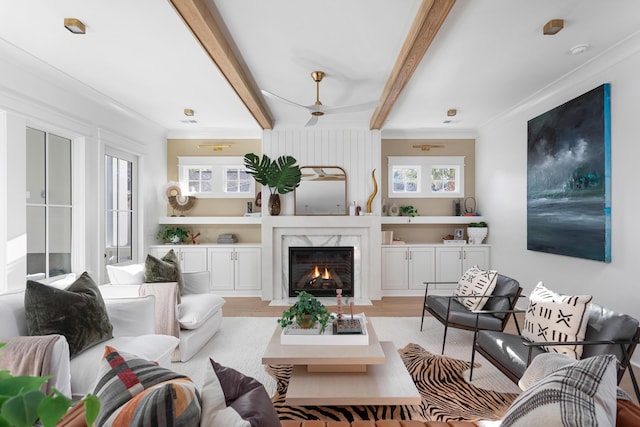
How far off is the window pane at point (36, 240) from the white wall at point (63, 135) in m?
0.14

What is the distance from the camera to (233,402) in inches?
41.1

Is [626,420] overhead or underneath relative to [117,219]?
underneath

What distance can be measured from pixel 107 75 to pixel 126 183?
186cm

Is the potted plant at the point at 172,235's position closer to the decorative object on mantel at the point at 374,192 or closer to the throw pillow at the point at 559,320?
the decorative object on mantel at the point at 374,192

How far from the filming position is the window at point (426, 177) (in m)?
A: 6.05

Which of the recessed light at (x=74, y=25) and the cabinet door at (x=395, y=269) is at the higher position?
the recessed light at (x=74, y=25)

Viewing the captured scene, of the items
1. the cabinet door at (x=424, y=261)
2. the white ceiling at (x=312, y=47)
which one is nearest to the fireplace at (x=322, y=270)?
the cabinet door at (x=424, y=261)

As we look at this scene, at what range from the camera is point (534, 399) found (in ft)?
3.54

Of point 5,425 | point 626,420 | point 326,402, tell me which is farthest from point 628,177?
point 5,425

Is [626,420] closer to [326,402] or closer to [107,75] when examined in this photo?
[326,402]

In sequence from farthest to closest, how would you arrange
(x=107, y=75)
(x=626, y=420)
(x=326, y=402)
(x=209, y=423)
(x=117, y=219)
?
(x=117, y=219) < (x=107, y=75) < (x=326, y=402) < (x=626, y=420) < (x=209, y=423)

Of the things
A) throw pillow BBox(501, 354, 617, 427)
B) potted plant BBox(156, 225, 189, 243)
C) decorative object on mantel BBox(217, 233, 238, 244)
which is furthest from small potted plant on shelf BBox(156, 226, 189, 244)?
throw pillow BBox(501, 354, 617, 427)

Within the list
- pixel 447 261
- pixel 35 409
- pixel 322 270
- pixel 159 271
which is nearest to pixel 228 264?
pixel 322 270

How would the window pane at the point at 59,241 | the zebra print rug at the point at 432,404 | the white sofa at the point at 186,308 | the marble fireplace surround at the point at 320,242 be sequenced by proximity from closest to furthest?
the zebra print rug at the point at 432,404, the white sofa at the point at 186,308, the window pane at the point at 59,241, the marble fireplace surround at the point at 320,242
